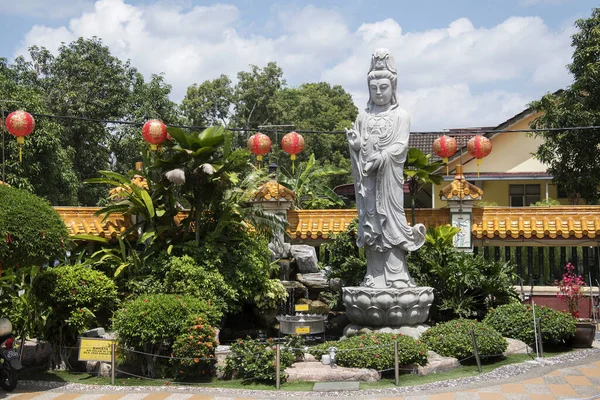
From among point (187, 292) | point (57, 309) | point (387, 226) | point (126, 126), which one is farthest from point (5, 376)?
point (126, 126)

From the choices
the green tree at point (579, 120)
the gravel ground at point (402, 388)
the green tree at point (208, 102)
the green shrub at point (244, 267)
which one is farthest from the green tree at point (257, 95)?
the gravel ground at point (402, 388)

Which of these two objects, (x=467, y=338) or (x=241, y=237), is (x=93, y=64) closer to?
(x=241, y=237)

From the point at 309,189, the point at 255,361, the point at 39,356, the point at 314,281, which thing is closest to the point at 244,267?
the point at 314,281

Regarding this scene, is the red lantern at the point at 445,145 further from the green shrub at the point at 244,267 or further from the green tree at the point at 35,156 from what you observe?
the green tree at the point at 35,156

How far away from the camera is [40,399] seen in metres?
7.89

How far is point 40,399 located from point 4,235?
207 centimetres

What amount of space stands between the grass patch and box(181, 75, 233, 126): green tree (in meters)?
20.0

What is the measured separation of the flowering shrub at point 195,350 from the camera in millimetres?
Answer: 8422

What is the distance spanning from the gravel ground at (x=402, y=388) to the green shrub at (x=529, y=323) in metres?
0.51

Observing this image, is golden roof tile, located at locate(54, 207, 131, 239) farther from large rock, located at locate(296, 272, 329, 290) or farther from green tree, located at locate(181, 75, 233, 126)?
green tree, located at locate(181, 75, 233, 126)

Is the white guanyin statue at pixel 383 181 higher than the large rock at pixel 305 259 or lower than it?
higher

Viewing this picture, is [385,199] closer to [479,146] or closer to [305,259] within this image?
[305,259]

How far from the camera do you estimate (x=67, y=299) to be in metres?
9.39

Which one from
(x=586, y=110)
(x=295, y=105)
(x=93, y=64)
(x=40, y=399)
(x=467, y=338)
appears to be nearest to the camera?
(x=40, y=399)
